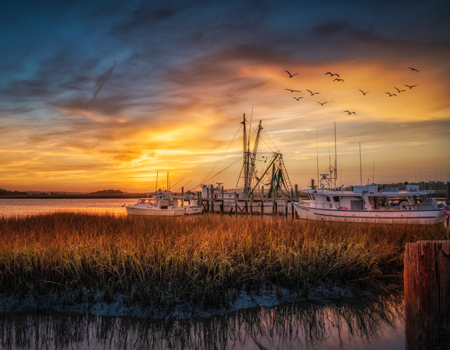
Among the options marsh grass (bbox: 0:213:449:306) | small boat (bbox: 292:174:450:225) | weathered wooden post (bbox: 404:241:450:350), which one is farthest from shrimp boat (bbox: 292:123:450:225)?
weathered wooden post (bbox: 404:241:450:350)

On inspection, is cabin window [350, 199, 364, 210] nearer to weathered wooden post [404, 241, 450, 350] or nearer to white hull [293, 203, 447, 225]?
white hull [293, 203, 447, 225]

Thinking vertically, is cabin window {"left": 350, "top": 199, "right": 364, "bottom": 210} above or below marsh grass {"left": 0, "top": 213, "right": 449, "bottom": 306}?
above

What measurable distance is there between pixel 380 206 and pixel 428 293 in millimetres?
28926

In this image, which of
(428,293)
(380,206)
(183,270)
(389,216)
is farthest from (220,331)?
(380,206)

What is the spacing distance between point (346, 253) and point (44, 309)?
Answer: 8489 millimetres

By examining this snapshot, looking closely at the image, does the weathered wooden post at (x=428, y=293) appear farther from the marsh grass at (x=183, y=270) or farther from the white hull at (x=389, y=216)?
the white hull at (x=389, y=216)

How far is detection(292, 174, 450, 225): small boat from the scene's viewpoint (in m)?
26.4

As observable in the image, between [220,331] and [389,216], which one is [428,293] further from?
[389,216]

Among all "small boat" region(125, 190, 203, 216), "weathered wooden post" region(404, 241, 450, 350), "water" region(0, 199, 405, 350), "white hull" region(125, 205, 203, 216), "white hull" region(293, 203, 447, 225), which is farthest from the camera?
"small boat" region(125, 190, 203, 216)

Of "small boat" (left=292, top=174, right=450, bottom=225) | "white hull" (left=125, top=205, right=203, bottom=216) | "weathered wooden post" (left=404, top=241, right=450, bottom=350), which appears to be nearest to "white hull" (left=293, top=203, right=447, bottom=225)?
"small boat" (left=292, top=174, right=450, bottom=225)

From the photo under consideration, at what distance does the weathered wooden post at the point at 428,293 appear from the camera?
3.44 meters

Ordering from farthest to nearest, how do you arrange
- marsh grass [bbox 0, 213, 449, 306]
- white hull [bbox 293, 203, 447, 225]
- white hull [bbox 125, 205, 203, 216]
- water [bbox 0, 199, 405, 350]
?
white hull [bbox 125, 205, 203, 216] < white hull [bbox 293, 203, 447, 225] < marsh grass [bbox 0, 213, 449, 306] < water [bbox 0, 199, 405, 350]

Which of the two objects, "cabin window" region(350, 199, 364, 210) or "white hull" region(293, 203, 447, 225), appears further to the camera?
"cabin window" region(350, 199, 364, 210)

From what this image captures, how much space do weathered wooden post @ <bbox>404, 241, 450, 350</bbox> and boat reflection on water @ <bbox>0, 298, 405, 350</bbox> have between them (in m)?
3.26
